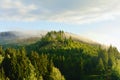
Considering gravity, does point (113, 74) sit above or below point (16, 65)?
below

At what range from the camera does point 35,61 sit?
153250 millimetres

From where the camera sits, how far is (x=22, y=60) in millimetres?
139500

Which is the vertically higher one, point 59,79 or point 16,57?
point 16,57

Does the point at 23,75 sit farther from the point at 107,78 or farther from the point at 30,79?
the point at 107,78

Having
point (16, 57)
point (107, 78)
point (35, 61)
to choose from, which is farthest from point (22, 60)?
point (107, 78)

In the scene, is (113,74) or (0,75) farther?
(113,74)

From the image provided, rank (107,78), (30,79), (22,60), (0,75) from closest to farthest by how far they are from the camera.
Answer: (0,75) < (30,79) < (22,60) < (107,78)

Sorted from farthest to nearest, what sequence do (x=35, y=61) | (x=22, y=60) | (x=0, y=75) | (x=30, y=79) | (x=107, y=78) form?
(x=107, y=78)
(x=35, y=61)
(x=22, y=60)
(x=30, y=79)
(x=0, y=75)

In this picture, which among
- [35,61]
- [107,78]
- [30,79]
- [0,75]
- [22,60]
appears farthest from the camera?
[107,78]

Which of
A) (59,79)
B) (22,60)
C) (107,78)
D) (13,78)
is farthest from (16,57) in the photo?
(107,78)

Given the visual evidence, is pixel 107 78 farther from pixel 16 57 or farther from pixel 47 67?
pixel 16 57

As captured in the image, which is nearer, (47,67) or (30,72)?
(30,72)

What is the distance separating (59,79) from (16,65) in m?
26.2

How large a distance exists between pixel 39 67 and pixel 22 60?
15574 mm
